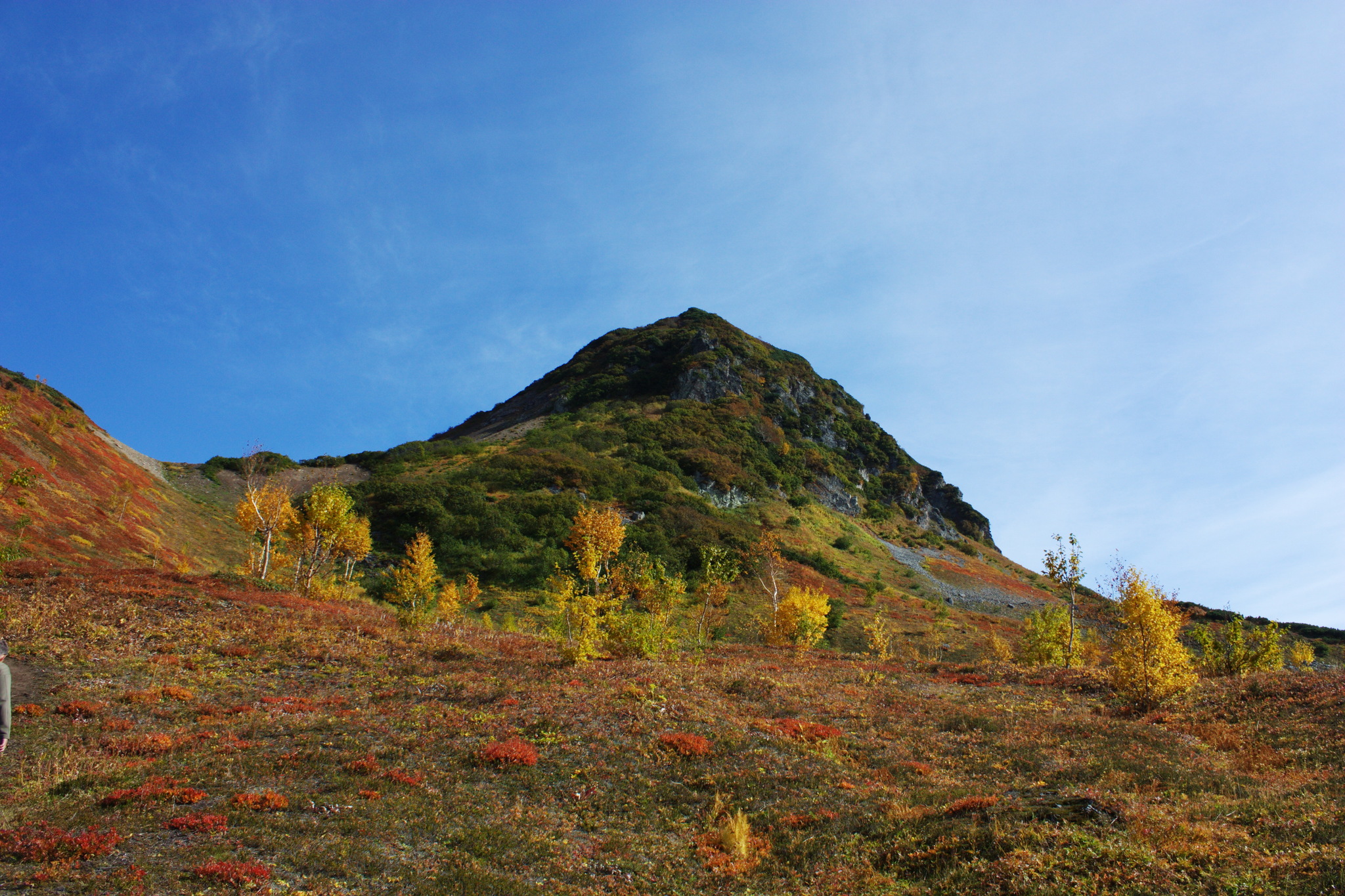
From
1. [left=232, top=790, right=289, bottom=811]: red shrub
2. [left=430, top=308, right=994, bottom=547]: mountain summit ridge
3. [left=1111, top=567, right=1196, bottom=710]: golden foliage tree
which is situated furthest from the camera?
[left=430, top=308, right=994, bottom=547]: mountain summit ridge

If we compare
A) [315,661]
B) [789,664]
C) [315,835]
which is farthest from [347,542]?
[315,835]

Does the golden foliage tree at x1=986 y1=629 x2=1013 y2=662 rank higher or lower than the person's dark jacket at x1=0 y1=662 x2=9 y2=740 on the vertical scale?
higher

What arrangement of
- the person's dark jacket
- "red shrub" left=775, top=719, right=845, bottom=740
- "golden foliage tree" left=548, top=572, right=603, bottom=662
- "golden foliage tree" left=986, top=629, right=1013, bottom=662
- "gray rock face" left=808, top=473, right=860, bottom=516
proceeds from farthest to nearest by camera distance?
"gray rock face" left=808, top=473, right=860, bottom=516 → "golden foliage tree" left=986, top=629, right=1013, bottom=662 → "golden foliage tree" left=548, top=572, right=603, bottom=662 → "red shrub" left=775, top=719, right=845, bottom=740 → the person's dark jacket

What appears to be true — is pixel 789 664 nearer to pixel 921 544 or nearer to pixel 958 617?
pixel 958 617

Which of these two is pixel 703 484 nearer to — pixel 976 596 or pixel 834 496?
pixel 834 496

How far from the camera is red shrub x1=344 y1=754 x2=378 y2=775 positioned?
13812 millimetres

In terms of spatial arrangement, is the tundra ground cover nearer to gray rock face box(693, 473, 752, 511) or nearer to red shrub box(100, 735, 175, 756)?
red shrub box(100, 735, 175, 756)

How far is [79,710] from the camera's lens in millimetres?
15984

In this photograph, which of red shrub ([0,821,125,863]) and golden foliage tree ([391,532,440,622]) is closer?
red shrub ([0,821,125,863])

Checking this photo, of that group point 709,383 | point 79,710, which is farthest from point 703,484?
point 79,710

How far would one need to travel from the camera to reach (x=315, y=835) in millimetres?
10578

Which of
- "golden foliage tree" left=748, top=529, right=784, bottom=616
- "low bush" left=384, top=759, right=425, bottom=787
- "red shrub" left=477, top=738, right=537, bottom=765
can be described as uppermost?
"golden foliage tree" left=748, top=529, right=784, bottom=616

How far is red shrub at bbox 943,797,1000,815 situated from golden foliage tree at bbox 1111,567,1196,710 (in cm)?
1414

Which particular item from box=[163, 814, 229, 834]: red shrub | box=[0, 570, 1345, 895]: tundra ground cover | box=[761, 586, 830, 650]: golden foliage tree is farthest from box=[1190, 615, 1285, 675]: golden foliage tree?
box=[163, 814, 229, 834]: red shrub
